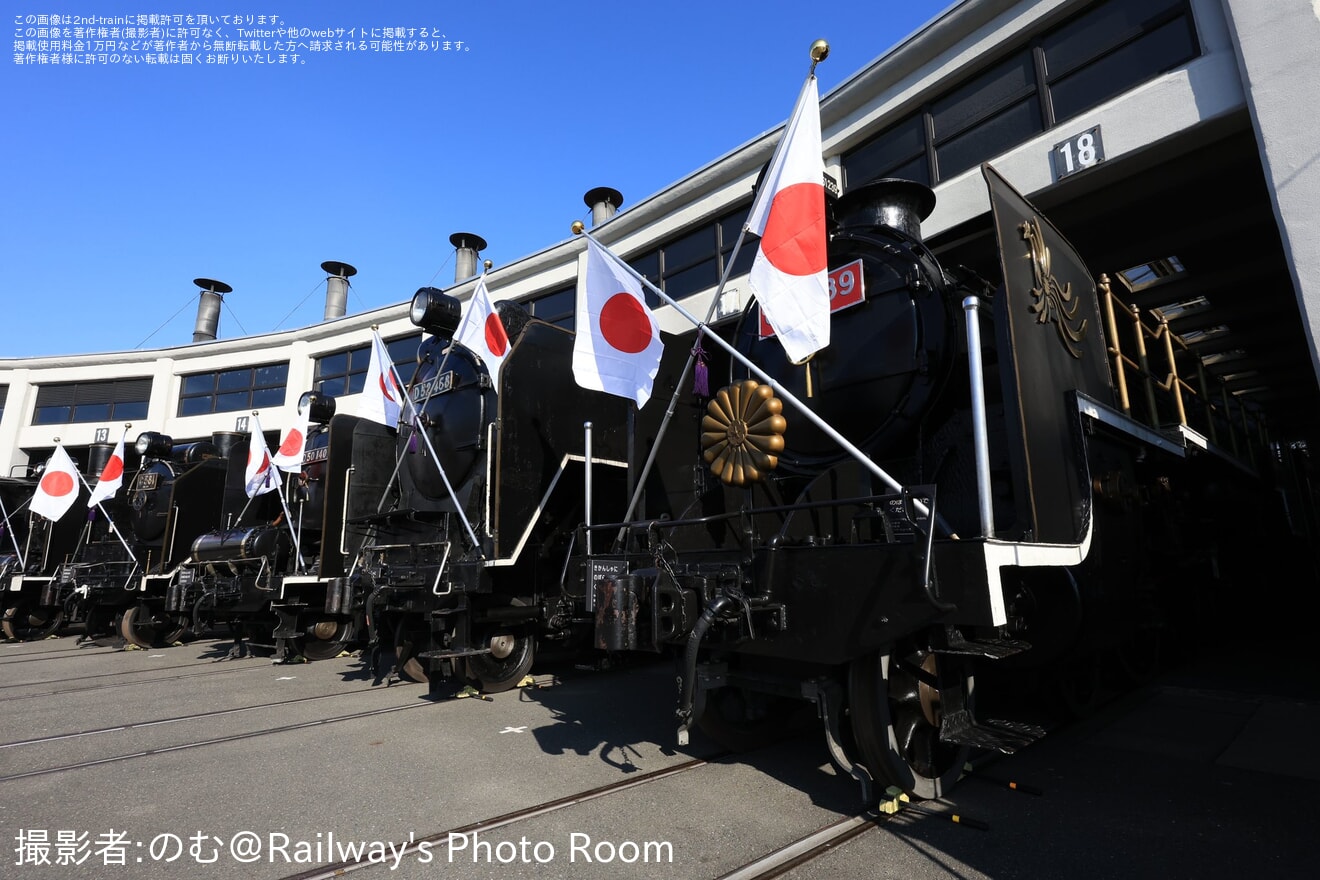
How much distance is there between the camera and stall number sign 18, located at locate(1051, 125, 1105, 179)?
6.65 meters

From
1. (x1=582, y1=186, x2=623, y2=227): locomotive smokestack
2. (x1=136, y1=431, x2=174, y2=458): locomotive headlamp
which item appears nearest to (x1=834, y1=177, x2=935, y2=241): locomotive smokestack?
(x1=582, y1=186, x2=623, y2=227): locomotive smokestack

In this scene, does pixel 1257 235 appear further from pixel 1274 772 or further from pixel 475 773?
pixel 475 773

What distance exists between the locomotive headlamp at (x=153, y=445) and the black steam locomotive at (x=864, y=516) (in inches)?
410

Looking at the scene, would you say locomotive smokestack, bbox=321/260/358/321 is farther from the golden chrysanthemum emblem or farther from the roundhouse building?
the golden chrysanthemum emblem

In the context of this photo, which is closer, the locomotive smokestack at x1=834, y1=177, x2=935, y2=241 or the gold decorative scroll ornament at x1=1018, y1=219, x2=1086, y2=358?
the gold decorative scroll ornament at x1=1018, y1=219, x2=1086, y2=358

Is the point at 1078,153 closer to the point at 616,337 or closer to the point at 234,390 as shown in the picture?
the point at 616,337

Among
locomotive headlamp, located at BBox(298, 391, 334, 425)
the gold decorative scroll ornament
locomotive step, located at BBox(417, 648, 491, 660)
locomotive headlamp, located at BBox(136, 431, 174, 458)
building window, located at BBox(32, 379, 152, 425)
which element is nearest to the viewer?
the gold decorative scroll ornament

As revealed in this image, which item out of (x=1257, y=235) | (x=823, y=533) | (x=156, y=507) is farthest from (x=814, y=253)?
(x=156, y=507)

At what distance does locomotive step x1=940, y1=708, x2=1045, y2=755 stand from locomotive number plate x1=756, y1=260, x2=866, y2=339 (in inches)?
104

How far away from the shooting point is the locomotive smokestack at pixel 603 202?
15125 millimetres

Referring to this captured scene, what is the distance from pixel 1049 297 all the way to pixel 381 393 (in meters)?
6.95

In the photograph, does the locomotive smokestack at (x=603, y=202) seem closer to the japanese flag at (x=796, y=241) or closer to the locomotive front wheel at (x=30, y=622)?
the japanese flag at (x=796, y=241)

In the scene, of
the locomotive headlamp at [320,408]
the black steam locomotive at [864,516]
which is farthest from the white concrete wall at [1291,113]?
the locomotive headlamp at [320,408]

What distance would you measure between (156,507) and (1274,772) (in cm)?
1617
